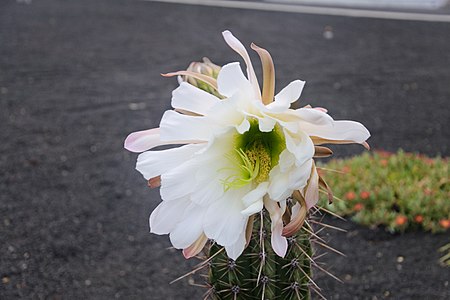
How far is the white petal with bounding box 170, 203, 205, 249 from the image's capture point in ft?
4.16

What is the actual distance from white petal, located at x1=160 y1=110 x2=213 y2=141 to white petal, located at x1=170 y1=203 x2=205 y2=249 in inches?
5.4

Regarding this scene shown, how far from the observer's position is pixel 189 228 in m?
1.27

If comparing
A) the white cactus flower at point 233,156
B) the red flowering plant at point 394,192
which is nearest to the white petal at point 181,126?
Result: the white cactus flower at point 233,156

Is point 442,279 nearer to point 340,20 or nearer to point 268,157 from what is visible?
point 268,157

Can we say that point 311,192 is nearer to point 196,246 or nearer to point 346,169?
point 196,246

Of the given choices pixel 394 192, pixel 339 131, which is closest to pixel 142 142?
pixel 339 131

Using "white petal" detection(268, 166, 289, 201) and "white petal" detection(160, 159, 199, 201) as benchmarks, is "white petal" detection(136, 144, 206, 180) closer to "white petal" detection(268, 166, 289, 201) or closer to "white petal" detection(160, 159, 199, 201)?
"white petal" detection(160, 159, 199, 201)

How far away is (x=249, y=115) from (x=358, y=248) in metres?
2.03

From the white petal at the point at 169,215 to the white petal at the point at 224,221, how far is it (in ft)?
0.21

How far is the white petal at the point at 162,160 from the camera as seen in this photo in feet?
4.18

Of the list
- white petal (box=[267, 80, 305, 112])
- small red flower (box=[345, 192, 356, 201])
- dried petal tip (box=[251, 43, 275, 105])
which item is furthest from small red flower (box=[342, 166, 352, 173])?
white petal (box=[267, 80, 305, 112])

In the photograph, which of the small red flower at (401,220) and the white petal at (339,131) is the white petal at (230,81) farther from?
the small red flower at (401,220)

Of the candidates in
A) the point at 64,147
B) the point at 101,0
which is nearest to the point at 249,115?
the point at 64,147

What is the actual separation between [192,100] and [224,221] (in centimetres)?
23
